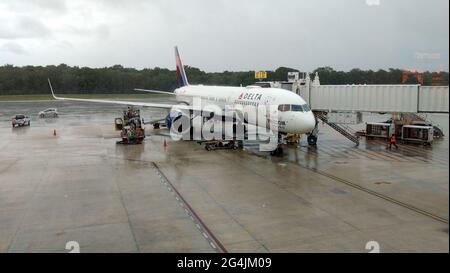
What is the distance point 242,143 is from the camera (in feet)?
96.4

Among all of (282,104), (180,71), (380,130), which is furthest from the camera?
(180,71)

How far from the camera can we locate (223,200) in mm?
15547

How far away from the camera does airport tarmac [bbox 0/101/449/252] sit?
11.3m

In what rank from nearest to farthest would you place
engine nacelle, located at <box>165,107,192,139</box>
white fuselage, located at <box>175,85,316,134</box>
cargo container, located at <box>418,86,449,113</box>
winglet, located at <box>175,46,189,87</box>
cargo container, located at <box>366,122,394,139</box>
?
cargo container, located at <box>418,86,449,113</box> < white fuselage, located at <box>175,85,316,134</box> < cargo container, located at <box>366,122,394,139</box> < engine nacelle, located at <box>165,107,192,139</box> < winglet, located at <box>175,46,189,87</box>

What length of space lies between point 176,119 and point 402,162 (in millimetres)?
18827

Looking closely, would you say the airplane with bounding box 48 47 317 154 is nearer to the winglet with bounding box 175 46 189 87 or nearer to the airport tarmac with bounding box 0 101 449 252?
the airport tarmac with bounding box 0 101 449 252

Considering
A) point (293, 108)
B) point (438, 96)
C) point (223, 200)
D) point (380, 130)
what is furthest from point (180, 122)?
point (438, 96)

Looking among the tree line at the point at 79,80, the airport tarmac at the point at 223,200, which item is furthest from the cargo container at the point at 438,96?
the tree line at the point at 79,80

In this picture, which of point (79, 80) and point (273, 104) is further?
point (79, 80)

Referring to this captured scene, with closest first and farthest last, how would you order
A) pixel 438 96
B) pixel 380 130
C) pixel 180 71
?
pixel 438 96, pixel 380 130, pixel 180 71

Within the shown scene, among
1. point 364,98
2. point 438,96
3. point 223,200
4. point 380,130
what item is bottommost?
point 223,200

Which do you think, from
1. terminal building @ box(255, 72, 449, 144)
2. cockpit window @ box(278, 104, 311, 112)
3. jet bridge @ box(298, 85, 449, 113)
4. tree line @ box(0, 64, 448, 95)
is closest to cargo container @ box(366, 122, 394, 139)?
terminal building @ box(255, 72, 449, 144)

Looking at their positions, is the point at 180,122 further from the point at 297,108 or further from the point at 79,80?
the point at 79,80

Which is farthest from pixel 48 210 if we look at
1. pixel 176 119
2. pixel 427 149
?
pixel 427 149
